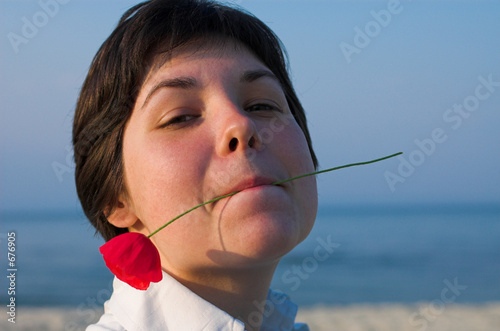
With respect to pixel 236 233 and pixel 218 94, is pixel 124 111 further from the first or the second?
pixel 236 233

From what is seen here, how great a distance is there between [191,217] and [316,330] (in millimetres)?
6055

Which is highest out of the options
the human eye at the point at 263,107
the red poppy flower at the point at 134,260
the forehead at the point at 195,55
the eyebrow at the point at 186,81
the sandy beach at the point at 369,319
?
the forehead at the point at 195,55

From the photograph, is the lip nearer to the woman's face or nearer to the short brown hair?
the woman's face

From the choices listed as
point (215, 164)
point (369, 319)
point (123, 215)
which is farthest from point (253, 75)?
point (369, 319)

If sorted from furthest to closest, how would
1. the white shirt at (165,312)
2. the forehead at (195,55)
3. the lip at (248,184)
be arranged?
the forehead at (195,55), the white shirt at (165,312), the lip at (248,184)

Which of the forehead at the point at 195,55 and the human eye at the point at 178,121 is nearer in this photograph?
the human eye at the point at 178,121

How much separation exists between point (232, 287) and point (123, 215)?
530mm

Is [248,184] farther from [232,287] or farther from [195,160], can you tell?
[232,287]

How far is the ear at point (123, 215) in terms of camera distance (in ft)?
6.30

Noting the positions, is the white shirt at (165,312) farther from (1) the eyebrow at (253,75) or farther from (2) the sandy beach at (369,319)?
(2) the sandy beach at (369,319)

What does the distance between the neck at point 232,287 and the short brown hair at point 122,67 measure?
479 millimetres

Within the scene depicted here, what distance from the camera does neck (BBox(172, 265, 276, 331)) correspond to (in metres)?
1.72

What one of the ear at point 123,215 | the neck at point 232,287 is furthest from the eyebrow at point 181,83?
the neck at point 232,287

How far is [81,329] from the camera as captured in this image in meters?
7.68
